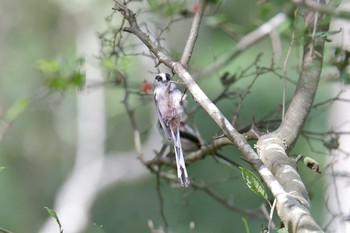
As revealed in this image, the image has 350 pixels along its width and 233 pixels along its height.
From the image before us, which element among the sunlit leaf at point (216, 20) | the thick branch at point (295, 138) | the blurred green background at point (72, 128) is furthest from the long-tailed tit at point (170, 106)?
the blurred green background at point (72, 128)

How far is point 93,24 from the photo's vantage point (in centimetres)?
945

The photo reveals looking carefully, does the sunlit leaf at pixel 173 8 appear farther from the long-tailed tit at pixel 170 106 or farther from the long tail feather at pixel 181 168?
the long tail feather at pixel 181 168

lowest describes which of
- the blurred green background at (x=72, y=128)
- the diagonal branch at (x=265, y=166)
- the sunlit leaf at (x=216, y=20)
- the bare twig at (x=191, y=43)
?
the diagonal branch at (x=265, y=166)

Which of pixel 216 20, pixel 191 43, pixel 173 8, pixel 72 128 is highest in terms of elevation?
pixel 72 128

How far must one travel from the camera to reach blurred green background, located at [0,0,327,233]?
762 centimetres

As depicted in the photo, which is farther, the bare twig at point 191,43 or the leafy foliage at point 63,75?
the leafy foliage at point 63,75

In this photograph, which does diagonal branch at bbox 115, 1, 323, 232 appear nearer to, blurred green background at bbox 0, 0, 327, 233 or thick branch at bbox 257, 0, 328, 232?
thick branch at bbox 257, 0, 328, 232

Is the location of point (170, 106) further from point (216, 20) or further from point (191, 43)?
point (216, 20)

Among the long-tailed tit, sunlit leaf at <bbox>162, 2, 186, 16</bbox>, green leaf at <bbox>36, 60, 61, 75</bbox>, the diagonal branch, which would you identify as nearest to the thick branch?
the diagonal branch

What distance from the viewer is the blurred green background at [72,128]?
7621 millimetres

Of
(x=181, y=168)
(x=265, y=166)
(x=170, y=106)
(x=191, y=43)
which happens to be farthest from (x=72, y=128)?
(x=265, y=166)

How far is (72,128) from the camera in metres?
10.1

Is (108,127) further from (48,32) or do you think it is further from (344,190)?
(344,190)

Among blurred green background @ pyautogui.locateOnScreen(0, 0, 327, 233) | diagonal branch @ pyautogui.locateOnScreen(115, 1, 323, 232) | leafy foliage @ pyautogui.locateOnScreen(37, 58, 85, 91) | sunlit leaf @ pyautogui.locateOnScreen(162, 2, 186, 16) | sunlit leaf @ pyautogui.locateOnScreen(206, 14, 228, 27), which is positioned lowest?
diagonal branch @ pyautogui.locateOnScreen(115, 1, 323, 232)
